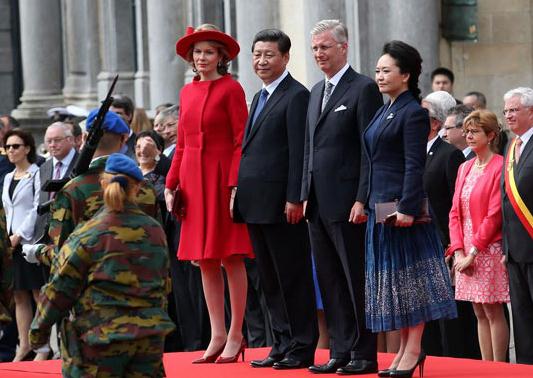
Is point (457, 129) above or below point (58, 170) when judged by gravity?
above

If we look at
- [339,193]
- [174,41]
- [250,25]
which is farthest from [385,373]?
[174,41]

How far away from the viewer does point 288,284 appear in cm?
1121

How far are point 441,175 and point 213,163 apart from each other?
1.83m

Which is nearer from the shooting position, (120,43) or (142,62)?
(142,62)

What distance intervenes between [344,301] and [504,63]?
21.1 ft

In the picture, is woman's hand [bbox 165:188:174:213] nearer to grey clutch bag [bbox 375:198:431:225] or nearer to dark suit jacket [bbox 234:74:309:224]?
dark suit jacket [bbox 234:74:309:224]

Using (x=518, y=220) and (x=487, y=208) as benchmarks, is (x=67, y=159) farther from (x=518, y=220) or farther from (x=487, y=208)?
(x=518, y=220)

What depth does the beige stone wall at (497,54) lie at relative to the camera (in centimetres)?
1673

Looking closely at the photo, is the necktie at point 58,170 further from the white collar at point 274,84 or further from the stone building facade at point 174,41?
the white collar at point 274,84

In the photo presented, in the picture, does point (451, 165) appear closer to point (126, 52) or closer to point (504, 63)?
point (504, 63)

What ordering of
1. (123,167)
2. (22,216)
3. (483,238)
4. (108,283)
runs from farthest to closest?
1. (22,216)
2. (483,238)
3. (123,167)
4. (108,283)

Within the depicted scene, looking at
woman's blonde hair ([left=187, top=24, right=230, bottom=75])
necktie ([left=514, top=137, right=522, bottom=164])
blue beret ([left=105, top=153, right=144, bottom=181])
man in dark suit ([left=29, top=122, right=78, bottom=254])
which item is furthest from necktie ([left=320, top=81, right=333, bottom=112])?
man in dark suit ([left=29, top=122, right=78, bottom=254])

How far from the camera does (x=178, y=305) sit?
14.6 meters

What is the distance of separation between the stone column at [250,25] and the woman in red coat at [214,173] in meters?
7.47
